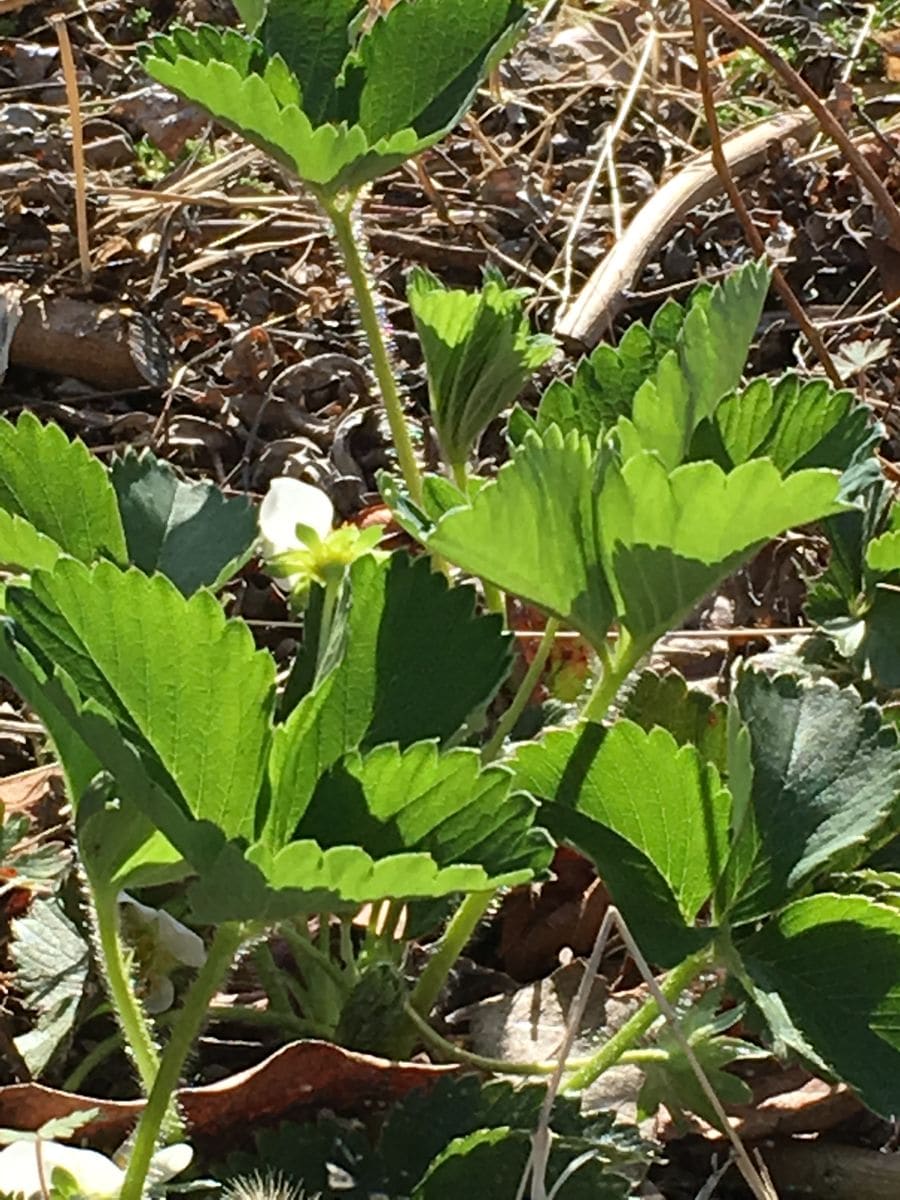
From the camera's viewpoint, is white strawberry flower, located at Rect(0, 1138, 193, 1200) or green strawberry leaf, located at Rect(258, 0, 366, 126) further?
green strawberry leaf, located at Rect(258, 0, 366, 126)

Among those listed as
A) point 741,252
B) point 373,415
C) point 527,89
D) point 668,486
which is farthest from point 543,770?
point 527,89

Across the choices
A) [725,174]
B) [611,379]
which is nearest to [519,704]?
[611,379]

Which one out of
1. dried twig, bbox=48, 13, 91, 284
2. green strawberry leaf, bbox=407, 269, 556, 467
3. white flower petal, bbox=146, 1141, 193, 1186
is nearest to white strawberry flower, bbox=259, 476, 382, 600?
green strawberry leaf, bbox=407, 269, 556, 467

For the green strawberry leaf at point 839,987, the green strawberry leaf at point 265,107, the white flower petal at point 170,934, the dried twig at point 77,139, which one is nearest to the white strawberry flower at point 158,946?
the white flower petal at point 170,934

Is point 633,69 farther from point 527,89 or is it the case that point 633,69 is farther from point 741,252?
point 741,252

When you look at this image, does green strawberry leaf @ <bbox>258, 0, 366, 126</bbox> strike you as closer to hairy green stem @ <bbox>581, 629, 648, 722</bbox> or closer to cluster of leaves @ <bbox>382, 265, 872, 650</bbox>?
cluster of leaves @ <bbox>382, 265, 872, 650</bbox>

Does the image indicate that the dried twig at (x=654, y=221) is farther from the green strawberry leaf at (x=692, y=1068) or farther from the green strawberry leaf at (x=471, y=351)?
the green strawberry leaf at (x=692, y=1068)
